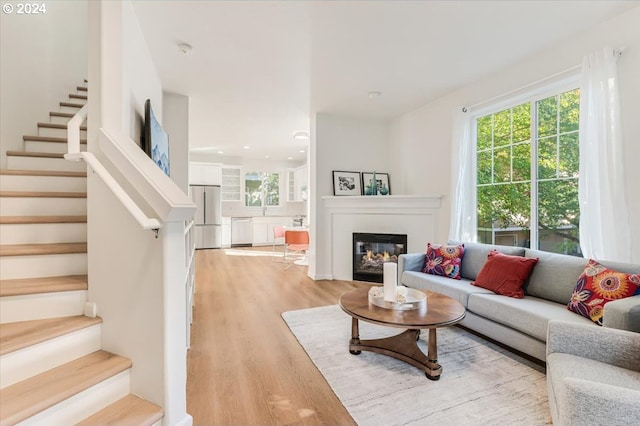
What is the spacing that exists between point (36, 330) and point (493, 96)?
4.32m

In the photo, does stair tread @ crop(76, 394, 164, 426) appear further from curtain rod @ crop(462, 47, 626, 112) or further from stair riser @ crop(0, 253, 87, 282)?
curtain rod @ crop(462, 47, 626, 112)

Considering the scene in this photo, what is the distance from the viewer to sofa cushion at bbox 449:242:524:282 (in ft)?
9.98

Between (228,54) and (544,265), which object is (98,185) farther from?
(544,265)

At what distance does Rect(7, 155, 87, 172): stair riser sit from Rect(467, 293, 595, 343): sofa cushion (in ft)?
11.5

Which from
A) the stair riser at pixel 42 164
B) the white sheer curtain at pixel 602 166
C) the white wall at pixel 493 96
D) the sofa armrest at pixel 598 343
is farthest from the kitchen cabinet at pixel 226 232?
the sofa armrest at pixel 598 343

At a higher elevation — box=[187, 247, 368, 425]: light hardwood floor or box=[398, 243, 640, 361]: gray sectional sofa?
box=[398, 243, 640, 361]: gray sectional sofa

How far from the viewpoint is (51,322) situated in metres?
1.47

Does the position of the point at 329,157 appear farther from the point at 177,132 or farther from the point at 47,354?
the point at 47,354

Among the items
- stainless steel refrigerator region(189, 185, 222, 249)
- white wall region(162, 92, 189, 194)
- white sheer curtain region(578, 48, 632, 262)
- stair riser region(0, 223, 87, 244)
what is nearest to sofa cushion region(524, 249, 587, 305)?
white sheer curtain region(578, 48, 632, 262)

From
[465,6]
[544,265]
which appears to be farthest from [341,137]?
[544,265]

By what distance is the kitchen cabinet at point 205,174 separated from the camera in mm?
8062

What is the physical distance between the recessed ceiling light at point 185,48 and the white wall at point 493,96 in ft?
10.3

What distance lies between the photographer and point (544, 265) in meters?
2.52

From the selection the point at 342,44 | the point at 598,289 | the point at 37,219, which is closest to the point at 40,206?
the point at 37,219
